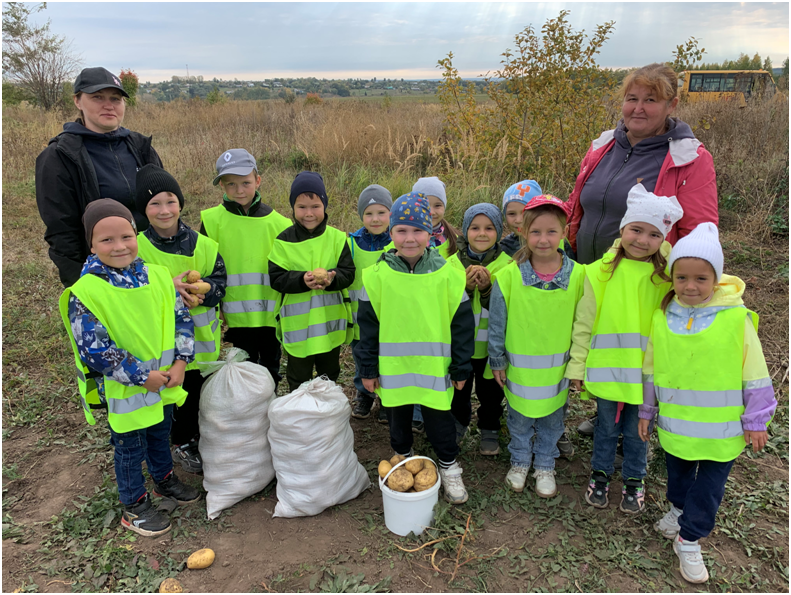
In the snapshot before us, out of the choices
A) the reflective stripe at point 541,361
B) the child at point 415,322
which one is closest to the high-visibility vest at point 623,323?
the reflective stripe at point 541,361

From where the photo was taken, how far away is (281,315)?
3.29 meters

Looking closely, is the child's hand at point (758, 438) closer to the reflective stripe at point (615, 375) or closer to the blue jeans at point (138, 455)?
the reflective stripe at point (615, 375)

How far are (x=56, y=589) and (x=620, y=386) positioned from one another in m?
3.11

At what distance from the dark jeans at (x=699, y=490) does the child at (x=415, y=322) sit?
123 centimetres

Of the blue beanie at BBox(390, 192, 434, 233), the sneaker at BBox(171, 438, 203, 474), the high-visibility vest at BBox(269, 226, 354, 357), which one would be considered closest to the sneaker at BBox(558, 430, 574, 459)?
the high-visibility vest at BBox(269, 226, 354, 357)

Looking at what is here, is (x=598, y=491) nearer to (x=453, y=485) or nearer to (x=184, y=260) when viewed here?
(x=453, y=485)

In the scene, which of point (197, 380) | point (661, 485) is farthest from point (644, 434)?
point (197, 380)

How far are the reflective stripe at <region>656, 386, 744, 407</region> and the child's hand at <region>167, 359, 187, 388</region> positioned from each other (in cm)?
260

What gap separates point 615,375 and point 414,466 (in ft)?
3.99

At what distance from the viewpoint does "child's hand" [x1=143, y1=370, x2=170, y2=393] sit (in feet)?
8.28

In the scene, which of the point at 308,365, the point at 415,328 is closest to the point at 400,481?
the point at 415,328

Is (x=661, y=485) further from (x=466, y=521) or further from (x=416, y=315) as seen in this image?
(x=416, y=315)

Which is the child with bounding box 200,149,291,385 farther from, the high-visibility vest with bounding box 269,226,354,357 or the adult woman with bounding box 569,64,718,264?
the adult woman with bounding box 569,64,718,264

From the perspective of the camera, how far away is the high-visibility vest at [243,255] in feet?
10.7
